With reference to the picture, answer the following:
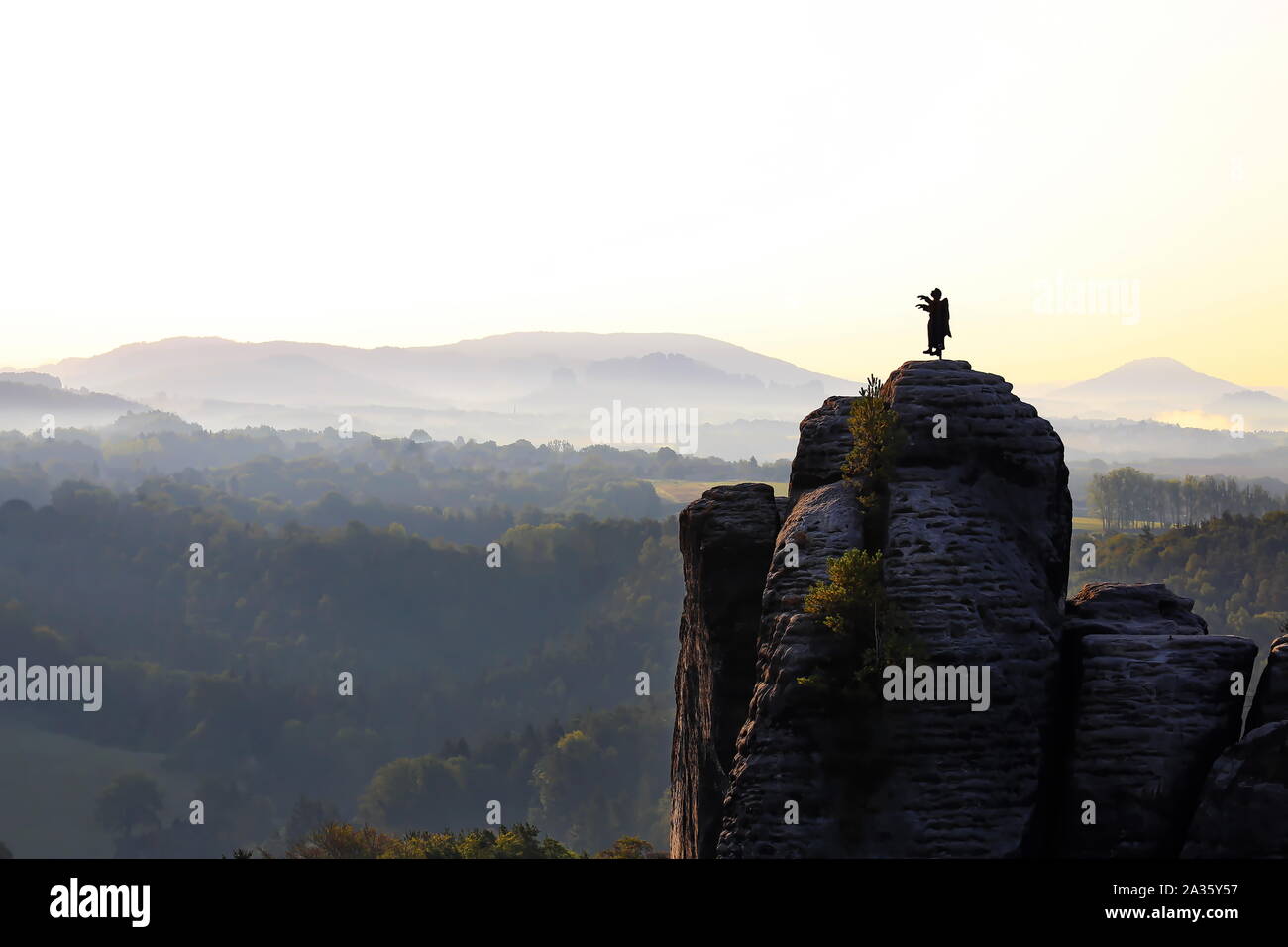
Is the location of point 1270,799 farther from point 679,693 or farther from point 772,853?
point 679,693

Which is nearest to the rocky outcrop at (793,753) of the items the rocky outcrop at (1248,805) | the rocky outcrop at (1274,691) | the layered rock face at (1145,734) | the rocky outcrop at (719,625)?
the layered rock face at (1145,734)

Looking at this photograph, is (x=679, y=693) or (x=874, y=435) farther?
(x=679, y=693)

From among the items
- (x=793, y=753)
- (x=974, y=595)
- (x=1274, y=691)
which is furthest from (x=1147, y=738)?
(x=793, y=753)

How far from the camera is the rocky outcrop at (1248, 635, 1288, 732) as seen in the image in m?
29.6

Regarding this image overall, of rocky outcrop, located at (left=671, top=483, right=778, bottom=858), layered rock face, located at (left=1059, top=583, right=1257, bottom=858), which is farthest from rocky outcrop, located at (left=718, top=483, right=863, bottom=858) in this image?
rocky outcrop, located at (left=671, top=483, right=778, bottom=858)

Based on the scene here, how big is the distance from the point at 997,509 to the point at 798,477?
622cm

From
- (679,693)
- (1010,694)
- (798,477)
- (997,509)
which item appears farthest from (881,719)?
(679,693)

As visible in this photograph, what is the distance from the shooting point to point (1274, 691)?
29.8 meters

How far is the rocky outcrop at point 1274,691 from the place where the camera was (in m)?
29.6

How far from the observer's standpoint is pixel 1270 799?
2769 cm

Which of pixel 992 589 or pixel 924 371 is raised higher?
pixel 924 371

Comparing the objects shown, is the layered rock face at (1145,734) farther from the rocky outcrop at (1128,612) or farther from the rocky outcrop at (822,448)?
the rocky outcrop at (822,448)

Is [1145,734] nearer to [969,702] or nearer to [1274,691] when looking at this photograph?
[1274,691]
